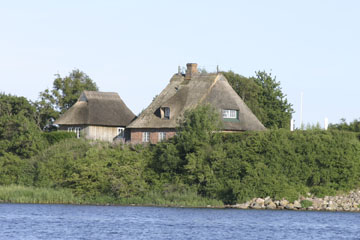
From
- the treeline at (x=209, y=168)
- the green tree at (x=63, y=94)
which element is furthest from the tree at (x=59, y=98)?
the treeline at (x=209, y=168)

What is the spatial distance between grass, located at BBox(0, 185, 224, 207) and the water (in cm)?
293

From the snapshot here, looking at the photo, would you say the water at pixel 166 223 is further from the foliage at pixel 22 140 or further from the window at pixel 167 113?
the window at pixel 167 113

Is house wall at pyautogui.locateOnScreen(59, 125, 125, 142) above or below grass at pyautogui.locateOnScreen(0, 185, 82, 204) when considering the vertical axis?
above

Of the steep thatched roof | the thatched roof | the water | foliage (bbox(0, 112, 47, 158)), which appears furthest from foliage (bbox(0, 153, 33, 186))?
the steep thatched roof

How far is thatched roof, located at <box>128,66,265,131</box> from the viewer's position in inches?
2741

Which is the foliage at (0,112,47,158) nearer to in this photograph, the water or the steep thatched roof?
the steep thatched roof

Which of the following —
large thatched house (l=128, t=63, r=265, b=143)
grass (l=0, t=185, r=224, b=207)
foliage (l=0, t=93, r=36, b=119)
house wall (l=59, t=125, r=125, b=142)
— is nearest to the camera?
grass (l=0, t=185, r=224, b=207)

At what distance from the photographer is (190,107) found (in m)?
69.1

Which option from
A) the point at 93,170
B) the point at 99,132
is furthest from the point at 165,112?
the point at 93,170

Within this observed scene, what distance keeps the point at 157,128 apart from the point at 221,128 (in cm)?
770

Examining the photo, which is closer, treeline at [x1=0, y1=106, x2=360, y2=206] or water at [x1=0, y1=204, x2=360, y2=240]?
water at [x1=0, y1=204, x2=360, y2=240]

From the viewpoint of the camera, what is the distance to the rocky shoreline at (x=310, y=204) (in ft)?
187

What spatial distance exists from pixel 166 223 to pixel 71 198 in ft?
53.1

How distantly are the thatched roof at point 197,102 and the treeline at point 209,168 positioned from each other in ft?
21.4
